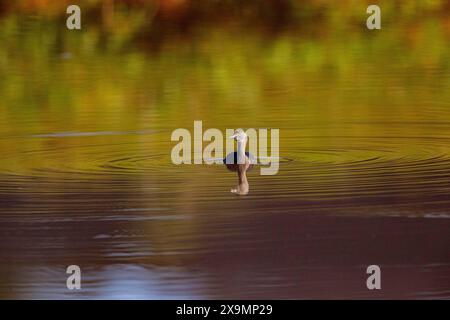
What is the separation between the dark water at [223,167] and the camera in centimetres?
590

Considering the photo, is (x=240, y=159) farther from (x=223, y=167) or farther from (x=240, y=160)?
(x=223, y=167)

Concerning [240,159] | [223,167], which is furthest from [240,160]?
[223,167]

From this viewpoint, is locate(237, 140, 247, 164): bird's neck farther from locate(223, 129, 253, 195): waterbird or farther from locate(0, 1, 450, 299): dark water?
locate(0, 1, 450, 299): dark water

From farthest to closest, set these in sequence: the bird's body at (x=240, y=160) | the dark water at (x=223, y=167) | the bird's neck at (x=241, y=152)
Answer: the bird's neck at (x=241, y=152) → the bird's body at (x=240, y=160) → the dark water at (x=223, y=167)

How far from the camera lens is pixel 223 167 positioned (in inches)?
320

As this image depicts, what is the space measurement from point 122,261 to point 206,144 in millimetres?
2875

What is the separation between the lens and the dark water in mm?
5898

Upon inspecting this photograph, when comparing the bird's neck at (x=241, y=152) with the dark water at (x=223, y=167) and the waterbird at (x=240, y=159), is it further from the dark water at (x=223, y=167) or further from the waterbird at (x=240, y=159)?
the dark water at (x=223, y=167)

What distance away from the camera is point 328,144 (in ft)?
28.9

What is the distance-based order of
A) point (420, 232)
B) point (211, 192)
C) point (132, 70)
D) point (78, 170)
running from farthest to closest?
point (132, 70) → point (78, 170) → point (211, 192) → point (420, 232)

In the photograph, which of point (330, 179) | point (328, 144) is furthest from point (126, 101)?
point (330, 179)

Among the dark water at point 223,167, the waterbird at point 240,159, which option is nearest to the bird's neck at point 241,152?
the waterbird at point 240,159

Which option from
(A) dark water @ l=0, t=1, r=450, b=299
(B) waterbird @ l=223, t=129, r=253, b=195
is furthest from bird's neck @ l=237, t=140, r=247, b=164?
(A) dark water @ l=0, t=1, r=450, b=299

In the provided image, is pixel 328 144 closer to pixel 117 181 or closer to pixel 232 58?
pixel 117 181
